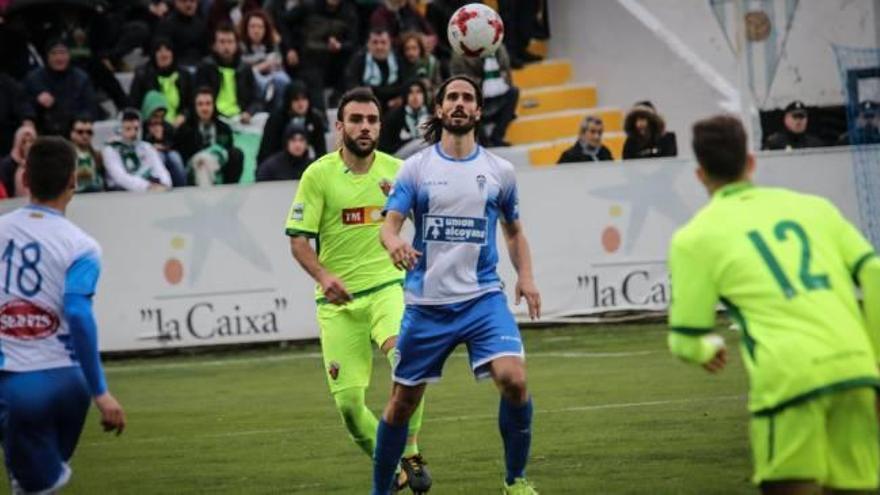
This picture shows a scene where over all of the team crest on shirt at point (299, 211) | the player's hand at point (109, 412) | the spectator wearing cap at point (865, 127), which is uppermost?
the team crest on shirt at point (299, 211)

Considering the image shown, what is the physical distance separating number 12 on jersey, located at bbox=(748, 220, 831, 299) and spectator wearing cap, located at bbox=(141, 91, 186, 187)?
15694 mm

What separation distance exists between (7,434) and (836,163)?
14.5 m

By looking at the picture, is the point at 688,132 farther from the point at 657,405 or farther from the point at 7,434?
the point at 7,434

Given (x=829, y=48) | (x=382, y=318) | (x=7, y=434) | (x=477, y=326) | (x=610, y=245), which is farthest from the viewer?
(x=829, y=48)

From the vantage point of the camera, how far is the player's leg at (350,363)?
11789mm

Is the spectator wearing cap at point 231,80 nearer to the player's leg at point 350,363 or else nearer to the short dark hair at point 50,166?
the player's leg at point 350,363

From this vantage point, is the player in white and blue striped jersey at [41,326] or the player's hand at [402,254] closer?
the player in white and blue striped jersey at [41,326]

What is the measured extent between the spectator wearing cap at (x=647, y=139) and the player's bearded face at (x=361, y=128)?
10.2 metres

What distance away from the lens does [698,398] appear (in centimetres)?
1525

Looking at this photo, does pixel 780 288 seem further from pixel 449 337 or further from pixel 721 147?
pixel 449 337

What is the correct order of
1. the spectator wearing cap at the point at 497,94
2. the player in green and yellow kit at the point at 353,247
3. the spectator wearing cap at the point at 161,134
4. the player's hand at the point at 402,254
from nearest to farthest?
the player's hand at the point at 402,254 → the player in green and yellow kit at the point at 353,247 → the spectator wearing cap at the point at 161,134 → the spectator wearing cap at the point at 497,94

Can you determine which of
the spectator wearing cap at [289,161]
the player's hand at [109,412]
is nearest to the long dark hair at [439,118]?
the player's hand at [109,412]

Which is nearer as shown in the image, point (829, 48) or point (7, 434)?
point (7, 434)

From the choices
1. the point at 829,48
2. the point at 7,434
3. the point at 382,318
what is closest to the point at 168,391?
the point at 382,318
